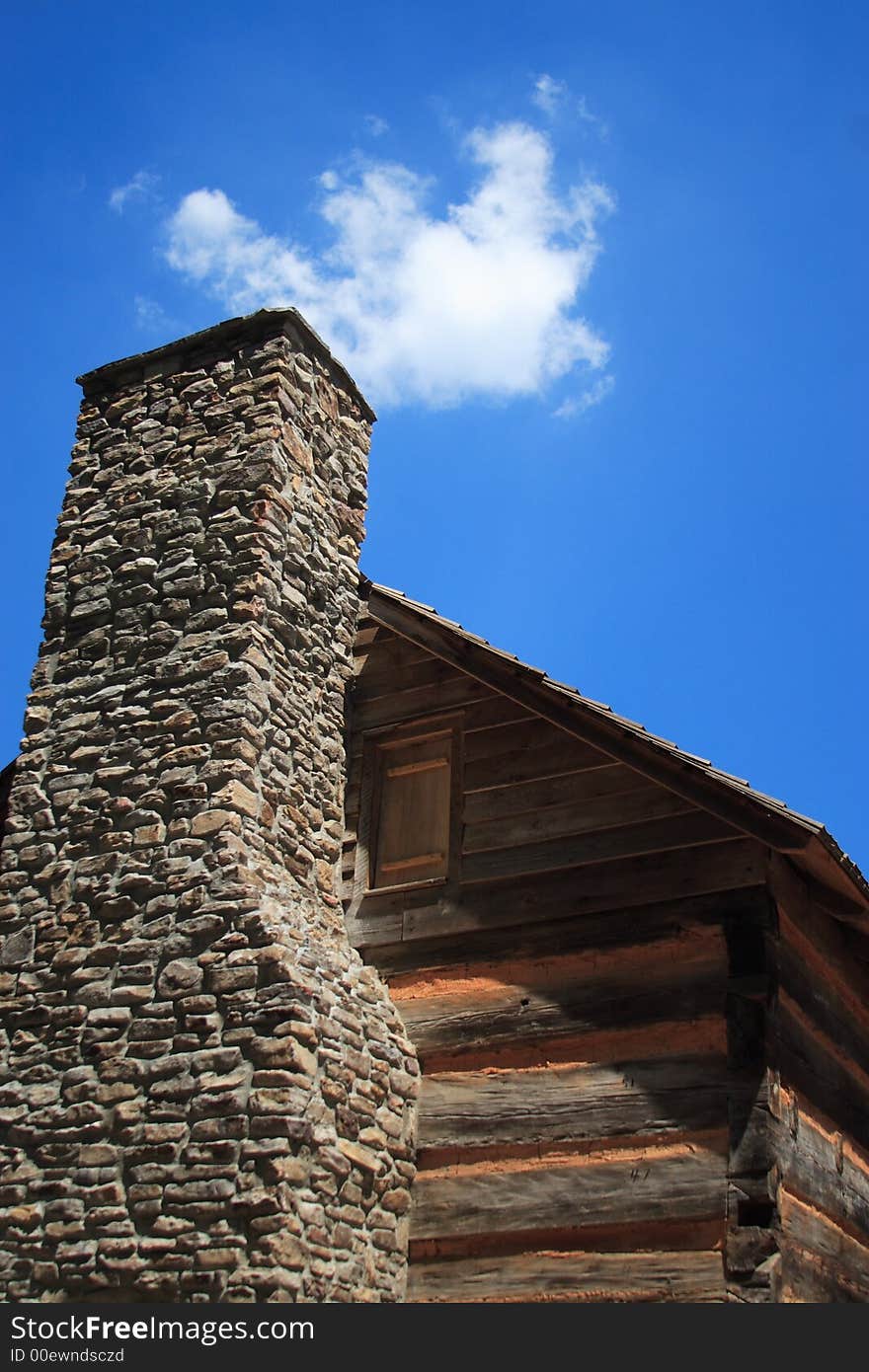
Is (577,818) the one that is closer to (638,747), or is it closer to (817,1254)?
(638,747)

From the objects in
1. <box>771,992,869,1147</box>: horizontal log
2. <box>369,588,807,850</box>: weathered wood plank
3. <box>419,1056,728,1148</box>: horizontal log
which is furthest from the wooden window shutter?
<box>771,992,869,1147</box>: horizontal log

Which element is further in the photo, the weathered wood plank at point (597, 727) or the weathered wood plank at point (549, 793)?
the weathered wood plank at point (549, 793)

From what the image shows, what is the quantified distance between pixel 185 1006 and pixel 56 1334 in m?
2.07

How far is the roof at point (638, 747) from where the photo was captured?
354 inches

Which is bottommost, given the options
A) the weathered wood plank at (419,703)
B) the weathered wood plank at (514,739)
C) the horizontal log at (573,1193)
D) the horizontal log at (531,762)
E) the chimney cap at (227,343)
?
the horizontal log at (573,1193)

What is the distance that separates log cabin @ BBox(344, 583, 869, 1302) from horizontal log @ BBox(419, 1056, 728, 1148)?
0.01m

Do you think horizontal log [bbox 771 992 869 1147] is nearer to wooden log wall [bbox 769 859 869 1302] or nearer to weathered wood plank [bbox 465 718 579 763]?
wooden log wall [bbox 769 859 869 1302]

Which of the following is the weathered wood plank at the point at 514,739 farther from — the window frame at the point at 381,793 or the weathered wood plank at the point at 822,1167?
the weathered wood plank at the point at 822,1167

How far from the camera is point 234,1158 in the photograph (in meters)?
8.50

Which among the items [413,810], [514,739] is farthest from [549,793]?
[413,810]

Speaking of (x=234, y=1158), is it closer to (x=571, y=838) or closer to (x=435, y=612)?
(x=571, y=838)

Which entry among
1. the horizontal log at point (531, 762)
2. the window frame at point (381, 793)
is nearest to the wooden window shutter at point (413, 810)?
the window frame at point (381, 793)

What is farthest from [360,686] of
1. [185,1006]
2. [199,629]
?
[185,1006]

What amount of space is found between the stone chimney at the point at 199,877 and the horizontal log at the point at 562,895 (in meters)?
0.39
